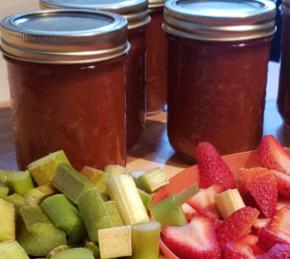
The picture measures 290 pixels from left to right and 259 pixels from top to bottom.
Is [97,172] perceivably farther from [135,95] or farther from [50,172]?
[135,95]

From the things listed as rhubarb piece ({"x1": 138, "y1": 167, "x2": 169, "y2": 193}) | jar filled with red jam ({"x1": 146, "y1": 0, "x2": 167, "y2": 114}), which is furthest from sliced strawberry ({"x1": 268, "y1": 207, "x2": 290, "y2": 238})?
jar filled with red jam ({"x1": 146, "y1": 0, "x2": 167, "y2": 114})

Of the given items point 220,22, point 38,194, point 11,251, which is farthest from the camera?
point 220,22

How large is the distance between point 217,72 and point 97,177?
0.22 m

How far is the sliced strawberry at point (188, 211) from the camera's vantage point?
2.39ft

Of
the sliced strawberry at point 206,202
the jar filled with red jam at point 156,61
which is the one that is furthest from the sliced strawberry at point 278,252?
the jar filled with red jam at point 156,61

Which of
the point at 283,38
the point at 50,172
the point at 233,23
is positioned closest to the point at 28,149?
the point at 50,172

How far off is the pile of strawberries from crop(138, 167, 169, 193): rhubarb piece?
0.04m

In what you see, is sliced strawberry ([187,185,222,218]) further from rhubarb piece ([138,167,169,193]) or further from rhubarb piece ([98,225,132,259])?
rhubarb piece ([98,225,132,259])

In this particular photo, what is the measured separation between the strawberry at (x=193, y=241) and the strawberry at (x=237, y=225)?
0.03ft

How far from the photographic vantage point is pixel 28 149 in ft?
2.66

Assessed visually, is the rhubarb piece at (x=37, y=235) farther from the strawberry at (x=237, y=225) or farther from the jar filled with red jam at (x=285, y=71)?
the jar filled with red jam at (x=285, y=71)

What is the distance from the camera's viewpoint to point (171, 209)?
27.4 inches

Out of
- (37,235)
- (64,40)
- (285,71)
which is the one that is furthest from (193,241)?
(285,71)

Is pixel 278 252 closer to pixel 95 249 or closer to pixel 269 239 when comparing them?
pixel 269 239
